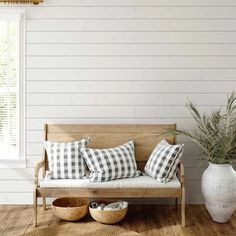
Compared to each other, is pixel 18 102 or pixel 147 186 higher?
pixel 18 102

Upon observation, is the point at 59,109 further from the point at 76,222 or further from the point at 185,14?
the point at 185,14

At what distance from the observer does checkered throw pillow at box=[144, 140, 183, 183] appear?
4145 millimetres

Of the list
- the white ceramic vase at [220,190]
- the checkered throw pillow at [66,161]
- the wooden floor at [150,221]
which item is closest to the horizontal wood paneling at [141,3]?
the checkered throw pillow at [66,161]

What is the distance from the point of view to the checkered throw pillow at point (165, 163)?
414 centimetres

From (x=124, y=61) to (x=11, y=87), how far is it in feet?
4.00

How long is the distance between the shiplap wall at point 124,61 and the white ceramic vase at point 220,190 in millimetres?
757

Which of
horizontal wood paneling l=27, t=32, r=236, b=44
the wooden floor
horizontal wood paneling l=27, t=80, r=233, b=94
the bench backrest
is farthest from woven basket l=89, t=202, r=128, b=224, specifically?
horizontal wood paneling l=27, t=32, r=236, b=44

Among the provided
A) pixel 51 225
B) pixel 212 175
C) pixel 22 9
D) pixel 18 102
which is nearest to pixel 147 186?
pixel 212 175

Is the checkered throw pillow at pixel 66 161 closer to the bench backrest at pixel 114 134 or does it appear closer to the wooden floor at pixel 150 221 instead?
the bench backrest at pixel 114 134

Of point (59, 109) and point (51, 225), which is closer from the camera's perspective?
point (51, 225)

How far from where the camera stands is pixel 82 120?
4.73m

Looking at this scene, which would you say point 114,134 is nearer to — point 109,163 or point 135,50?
point 109,163

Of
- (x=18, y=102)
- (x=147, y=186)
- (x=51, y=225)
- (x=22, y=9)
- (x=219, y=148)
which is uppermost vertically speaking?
(x=22, y=9)

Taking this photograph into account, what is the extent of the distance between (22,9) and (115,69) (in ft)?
3.74
